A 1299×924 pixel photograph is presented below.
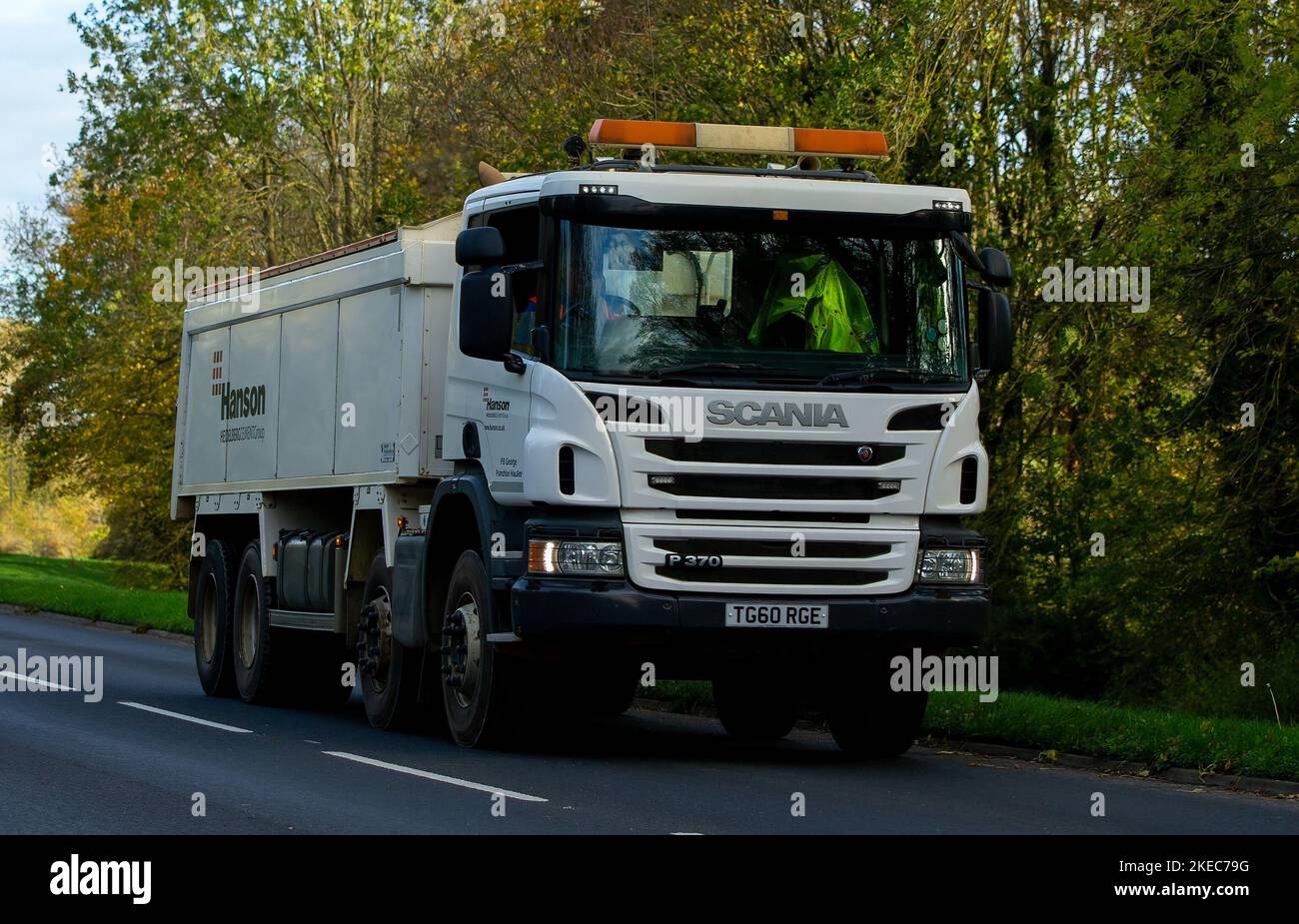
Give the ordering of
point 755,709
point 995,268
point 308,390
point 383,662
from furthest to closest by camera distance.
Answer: point 308,390
point 755,709
point 383,662
point 995,268

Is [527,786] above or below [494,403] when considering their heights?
below

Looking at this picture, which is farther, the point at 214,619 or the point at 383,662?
the point at 214,619

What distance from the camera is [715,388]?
11.7 m

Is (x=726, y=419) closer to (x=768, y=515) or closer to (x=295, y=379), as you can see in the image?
(x=768, y=515)

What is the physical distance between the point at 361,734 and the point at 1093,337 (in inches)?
333

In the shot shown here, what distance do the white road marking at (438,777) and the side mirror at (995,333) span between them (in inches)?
160

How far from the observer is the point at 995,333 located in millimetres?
12461

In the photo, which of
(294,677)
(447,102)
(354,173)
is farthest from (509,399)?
(354,173)

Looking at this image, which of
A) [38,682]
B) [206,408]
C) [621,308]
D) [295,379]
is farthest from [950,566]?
[38,682]

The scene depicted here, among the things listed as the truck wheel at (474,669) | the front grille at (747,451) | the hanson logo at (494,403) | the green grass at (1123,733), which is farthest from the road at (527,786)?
the hanson logo at (494,403)

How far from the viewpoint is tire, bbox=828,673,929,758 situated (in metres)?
13.1

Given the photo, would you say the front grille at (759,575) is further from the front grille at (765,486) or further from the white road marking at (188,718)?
the white road marking at (188,718)

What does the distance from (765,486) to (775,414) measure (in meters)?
0.44

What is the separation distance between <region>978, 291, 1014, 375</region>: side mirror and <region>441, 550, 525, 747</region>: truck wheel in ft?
11.1
